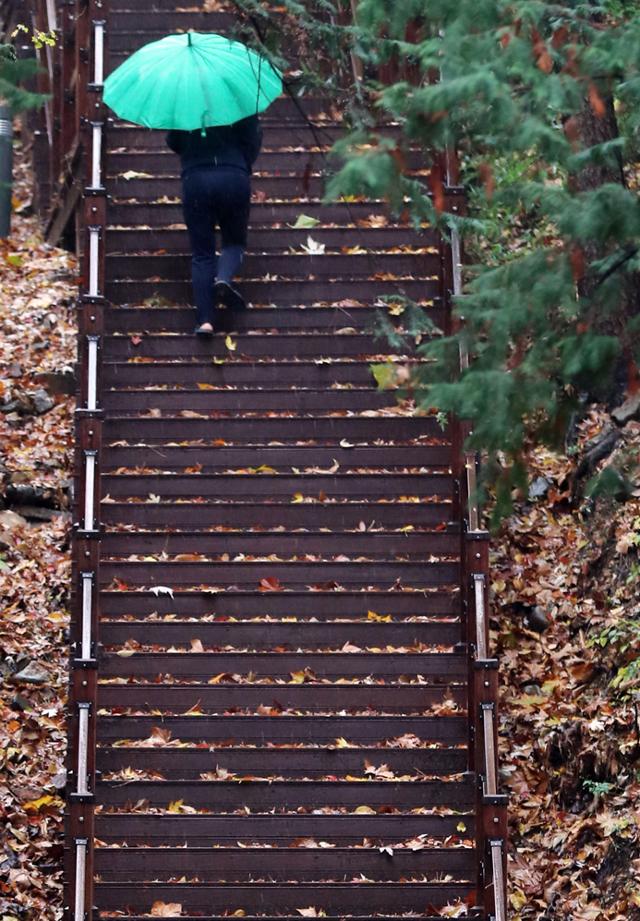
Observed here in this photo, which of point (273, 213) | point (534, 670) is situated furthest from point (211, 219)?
point (534, 670)

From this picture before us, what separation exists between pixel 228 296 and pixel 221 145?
1012mm

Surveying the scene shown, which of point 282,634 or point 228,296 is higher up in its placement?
A: point 228,296

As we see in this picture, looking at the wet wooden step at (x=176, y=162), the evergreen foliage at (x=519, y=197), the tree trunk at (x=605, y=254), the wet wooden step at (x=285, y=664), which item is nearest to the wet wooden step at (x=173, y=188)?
the wet wooden step at (x=176, y=162)

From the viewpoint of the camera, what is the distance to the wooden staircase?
28.3ft

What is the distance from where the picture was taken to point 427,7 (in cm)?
A: 675

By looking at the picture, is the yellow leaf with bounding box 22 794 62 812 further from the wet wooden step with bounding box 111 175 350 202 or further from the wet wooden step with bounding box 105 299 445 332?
the wet wooden step with bounding box 111 175 350 202

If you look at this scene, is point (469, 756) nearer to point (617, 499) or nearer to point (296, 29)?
point (617, 499)

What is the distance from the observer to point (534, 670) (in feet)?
33.0

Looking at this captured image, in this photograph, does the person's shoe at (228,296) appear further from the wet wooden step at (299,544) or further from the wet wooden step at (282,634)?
the wet wooden step at (282,634)

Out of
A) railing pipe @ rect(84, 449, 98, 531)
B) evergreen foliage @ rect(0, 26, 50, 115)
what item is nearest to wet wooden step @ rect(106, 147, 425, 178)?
railing pipe @ rect(84, 449, 98, 531)

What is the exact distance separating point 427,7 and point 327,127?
21.2 ft

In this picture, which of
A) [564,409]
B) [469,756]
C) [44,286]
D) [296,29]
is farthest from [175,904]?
[44,286]

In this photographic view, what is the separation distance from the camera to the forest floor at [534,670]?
8.72 meters

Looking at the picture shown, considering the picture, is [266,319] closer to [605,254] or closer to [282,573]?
[282,573]
